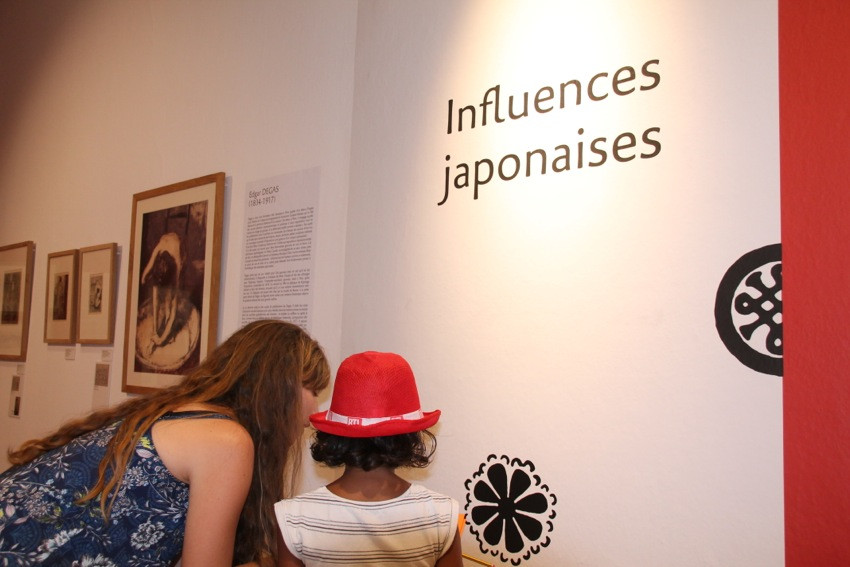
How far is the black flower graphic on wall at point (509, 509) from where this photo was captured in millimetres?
2227

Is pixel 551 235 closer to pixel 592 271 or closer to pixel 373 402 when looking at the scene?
pixel 592 271

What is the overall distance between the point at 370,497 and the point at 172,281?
252 centimetres

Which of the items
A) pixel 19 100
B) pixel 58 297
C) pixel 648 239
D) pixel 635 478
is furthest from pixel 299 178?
pixel 19 100

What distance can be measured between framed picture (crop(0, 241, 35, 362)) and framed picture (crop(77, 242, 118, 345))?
Result: 32.2 inches

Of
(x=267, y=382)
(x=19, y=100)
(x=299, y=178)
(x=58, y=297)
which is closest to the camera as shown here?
(x=267, y=382)

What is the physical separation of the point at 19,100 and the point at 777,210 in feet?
18.8

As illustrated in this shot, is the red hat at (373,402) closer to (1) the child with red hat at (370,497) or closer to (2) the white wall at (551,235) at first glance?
(1) the child with red hat at (370,497)

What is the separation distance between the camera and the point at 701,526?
1.88 meters

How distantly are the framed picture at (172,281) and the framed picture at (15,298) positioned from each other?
1497mm

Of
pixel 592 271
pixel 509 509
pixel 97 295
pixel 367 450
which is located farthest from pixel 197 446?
pixel 97 295

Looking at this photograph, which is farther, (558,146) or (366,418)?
(558,146)

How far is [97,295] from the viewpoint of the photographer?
14.6ft

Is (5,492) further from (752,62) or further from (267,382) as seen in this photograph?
(752,62)

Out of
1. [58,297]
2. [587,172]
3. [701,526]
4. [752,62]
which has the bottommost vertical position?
[701,526]
